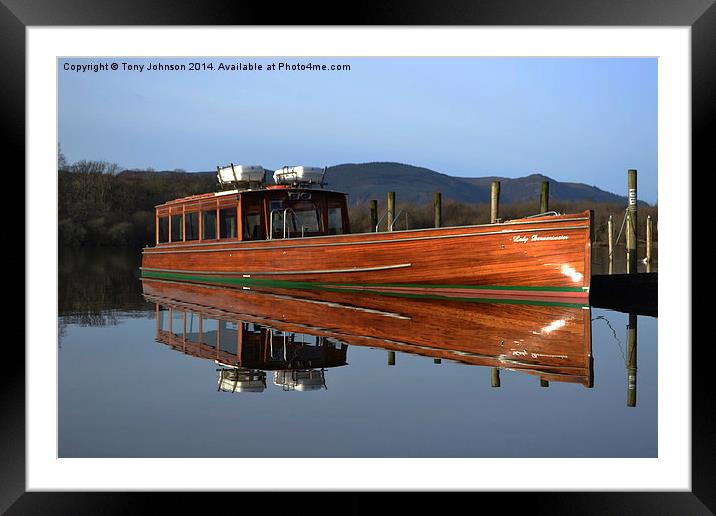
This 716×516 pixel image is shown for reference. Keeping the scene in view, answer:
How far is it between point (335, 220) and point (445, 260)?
17.6 feet

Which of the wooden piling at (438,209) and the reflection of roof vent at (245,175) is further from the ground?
the reflection of roof vent at (245,175)

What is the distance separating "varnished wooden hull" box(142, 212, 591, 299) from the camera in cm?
1352

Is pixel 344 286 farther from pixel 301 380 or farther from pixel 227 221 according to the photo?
pixel 301 380

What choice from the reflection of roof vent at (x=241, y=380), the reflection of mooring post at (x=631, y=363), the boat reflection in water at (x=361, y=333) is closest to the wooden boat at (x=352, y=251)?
the boat reflection in water at (x=361, y=333)

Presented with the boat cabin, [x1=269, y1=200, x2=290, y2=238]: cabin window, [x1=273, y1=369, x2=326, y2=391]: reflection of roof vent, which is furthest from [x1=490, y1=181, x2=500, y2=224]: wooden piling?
[x1=273, y1=369, x2=326, y2=391]: reflection of roof vent

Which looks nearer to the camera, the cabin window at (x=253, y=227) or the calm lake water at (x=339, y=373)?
the calm lake water at (x=339, y=373)

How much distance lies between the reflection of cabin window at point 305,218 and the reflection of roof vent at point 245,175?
143 cm

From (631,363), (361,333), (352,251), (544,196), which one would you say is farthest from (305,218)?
(631,363)

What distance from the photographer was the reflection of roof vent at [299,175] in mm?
19078

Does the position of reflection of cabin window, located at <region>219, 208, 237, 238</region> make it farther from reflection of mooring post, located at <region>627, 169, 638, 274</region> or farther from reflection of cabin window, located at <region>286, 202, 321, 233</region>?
reflection of mooring post, located at <region>627, 169, 638, 274</region>
